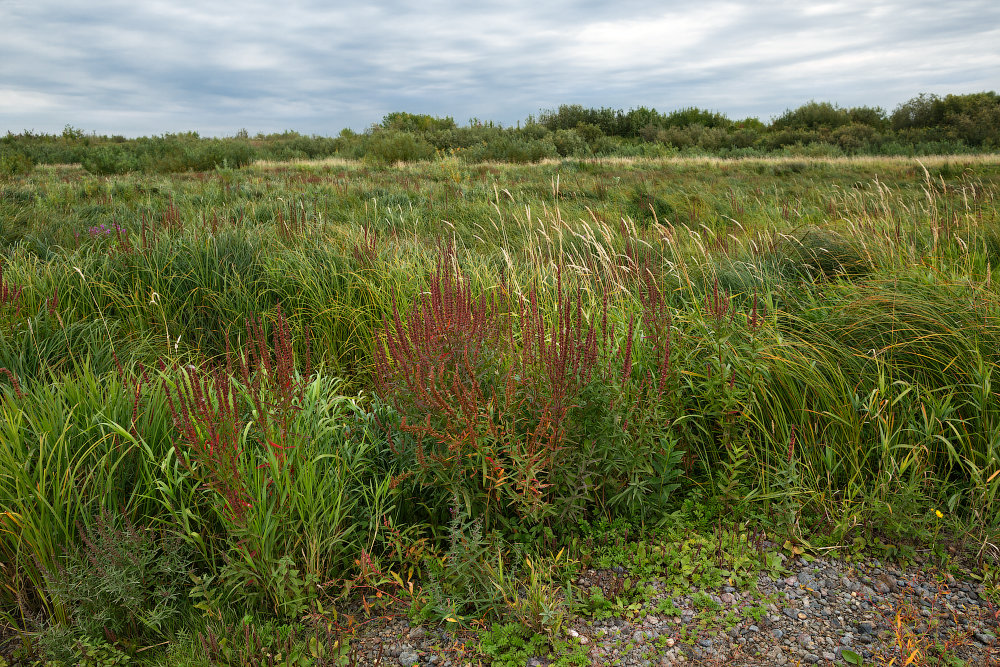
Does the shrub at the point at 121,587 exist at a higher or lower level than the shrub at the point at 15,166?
lower

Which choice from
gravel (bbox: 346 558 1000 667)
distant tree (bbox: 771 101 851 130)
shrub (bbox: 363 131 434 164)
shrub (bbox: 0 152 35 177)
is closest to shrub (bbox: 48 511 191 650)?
gravel (bbox: 346 558 1000 667)

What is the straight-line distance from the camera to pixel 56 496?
8.20 feet

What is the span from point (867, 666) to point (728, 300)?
1.87 m

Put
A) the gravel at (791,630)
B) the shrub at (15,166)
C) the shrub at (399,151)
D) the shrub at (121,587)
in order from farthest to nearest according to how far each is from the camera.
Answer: the shrub at (399,151) < the shrub at (15,166) < the shrub at (121,587) < the gravel at (791,630)

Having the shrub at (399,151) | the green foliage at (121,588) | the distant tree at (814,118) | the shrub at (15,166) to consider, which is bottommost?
the green foliage at (121,588)

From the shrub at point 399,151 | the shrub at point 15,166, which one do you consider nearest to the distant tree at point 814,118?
the shrub at point 399,151

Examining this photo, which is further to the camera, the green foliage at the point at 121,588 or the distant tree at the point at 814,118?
the distant tree at the point at 814,118

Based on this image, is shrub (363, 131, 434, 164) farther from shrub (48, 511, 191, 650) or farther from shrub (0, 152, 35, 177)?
shrub (48, 511, 191, 650)

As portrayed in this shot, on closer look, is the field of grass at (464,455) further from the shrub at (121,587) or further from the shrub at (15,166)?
the shrub at (15,166)

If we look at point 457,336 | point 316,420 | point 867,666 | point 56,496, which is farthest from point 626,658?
point 56,496

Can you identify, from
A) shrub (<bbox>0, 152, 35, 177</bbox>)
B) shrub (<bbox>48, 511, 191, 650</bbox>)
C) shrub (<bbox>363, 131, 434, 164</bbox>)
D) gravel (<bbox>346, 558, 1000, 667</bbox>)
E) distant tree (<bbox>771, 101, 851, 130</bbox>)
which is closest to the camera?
gravel (<bbox>346, 558, 1000, 667</bbox>)

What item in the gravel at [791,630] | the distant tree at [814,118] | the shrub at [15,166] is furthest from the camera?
the distant tree at [814,118]

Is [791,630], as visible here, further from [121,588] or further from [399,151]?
[399,151]

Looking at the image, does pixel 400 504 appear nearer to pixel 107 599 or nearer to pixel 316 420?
pixel 316 420
